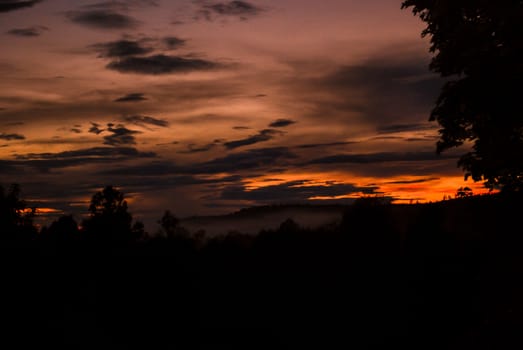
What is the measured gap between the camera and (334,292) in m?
18.9

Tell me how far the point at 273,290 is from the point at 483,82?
10.3 meters

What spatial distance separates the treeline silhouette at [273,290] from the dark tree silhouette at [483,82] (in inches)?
123

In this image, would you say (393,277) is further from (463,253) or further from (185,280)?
(185,280)

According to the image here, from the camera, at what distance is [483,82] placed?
74.0 ft

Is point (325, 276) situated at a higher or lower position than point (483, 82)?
lower

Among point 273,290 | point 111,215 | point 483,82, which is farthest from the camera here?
point 111,215

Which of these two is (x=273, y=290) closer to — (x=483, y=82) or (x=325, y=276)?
(x=325, y=276)

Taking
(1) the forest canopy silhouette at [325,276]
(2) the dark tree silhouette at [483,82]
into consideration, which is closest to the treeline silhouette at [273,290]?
(1) the forest canopy silhouette at [325,276]

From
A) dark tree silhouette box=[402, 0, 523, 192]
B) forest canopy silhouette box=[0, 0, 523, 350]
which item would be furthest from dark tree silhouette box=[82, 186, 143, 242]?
dark tree silhouette box=[402, 0, 523, 192]

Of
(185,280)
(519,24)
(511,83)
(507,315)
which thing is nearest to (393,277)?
(507,315)

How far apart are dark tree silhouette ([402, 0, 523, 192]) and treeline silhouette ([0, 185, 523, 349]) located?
312 centimetres

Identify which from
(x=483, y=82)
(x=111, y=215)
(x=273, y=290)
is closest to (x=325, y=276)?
(x=273, y=290)

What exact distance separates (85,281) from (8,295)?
2.01 m

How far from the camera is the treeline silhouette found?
677 inches
